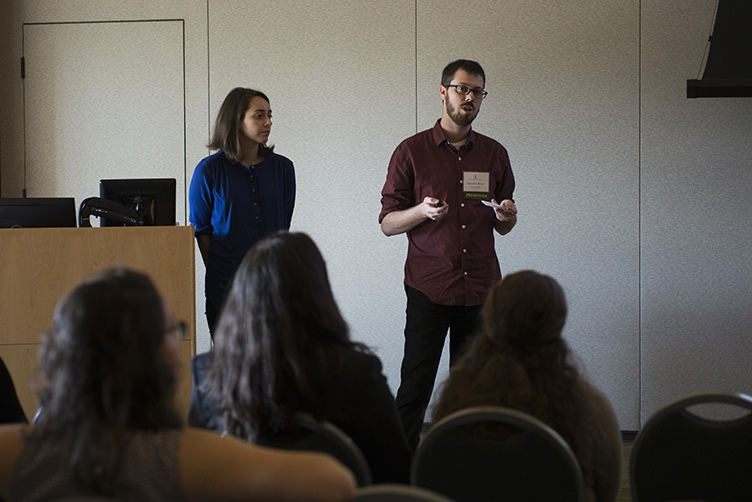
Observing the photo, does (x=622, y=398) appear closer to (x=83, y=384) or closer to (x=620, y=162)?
(x=620, y=162)

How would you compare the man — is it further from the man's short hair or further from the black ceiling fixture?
the black ceiling fixture

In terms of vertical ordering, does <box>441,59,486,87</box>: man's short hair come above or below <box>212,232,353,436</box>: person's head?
above

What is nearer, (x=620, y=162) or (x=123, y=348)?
(x=123, y=348)

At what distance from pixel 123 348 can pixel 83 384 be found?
77 mm

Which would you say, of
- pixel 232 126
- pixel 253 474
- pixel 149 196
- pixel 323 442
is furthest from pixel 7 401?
pixel 232 126

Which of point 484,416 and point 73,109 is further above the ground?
point 73,109

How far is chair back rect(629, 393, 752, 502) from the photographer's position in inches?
56.4

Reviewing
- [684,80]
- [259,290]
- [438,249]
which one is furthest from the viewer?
[684,80]

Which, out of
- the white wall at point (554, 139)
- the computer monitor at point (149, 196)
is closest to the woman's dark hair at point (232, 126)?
the computer monitor at point (149, 196)

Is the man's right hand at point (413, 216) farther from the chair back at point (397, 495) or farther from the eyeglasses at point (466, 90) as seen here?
the chair back at point (397, 495)

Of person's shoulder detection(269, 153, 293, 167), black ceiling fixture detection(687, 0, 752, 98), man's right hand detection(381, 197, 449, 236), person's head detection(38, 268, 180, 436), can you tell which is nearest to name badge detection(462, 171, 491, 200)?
man's right hand detection(381, 197, 449, 236)

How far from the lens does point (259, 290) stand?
55.6 inches

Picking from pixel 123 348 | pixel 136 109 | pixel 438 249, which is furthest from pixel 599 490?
pixel 136 109

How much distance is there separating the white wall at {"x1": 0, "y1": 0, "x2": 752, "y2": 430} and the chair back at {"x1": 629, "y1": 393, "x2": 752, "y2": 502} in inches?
99.5
